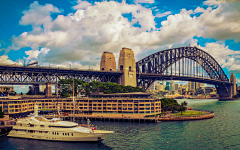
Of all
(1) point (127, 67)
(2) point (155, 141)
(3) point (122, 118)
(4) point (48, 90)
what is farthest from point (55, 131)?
(1) point (127, 67)

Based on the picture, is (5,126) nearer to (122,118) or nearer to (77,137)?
(77,137)

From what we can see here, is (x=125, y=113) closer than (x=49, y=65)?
Yes

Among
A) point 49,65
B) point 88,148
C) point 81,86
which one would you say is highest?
point 49,65

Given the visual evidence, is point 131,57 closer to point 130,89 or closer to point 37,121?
point 130,89

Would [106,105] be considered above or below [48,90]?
below

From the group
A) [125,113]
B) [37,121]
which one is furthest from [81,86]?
[37,121]

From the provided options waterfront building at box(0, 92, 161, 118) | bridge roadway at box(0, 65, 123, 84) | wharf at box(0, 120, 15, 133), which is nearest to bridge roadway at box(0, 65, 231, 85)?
bridge roadway at box(0, 65, 123, 84)

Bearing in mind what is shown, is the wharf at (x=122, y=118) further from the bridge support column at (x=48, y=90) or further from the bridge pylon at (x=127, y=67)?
the bridge pylon at (x=127, y=67)
